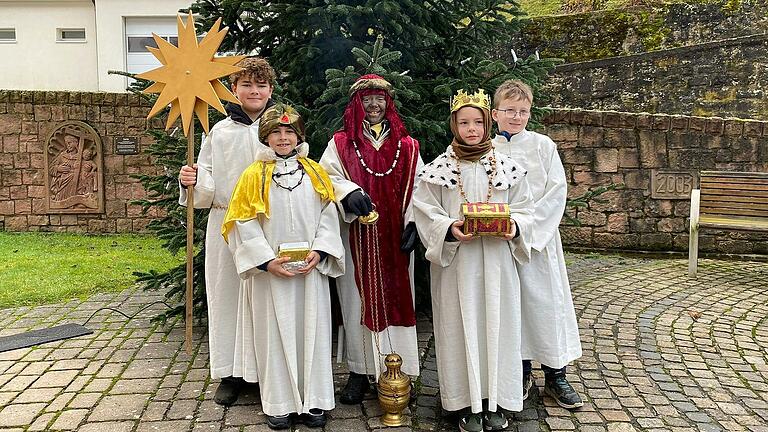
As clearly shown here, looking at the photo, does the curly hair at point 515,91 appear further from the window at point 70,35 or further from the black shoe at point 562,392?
the window at point 70,35

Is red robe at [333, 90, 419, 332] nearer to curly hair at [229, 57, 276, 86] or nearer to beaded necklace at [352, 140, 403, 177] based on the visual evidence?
beaded necklace at [352, 140, 403, 177]

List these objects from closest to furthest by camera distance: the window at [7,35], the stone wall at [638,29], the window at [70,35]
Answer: the stone wall at [638,29] < the window at [70,35] < the window at [7,35]

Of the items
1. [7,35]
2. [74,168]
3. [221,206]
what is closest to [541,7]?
[74,168]

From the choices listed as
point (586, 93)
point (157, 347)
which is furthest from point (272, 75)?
point (586, 93)

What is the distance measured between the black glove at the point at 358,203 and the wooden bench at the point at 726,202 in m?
5.43

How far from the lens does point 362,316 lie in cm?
376

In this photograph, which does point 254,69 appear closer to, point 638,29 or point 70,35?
point 638,29

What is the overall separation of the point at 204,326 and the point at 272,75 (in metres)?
2.48

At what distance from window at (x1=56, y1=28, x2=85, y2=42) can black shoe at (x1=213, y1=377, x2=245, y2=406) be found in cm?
1631

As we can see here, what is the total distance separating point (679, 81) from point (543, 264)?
8.56 m

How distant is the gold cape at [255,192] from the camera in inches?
133

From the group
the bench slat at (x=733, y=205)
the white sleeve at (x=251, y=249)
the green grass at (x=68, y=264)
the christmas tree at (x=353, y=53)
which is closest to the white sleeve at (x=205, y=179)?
the white sleeve at (x=251, y=249)

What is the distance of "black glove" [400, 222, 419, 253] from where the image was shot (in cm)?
361

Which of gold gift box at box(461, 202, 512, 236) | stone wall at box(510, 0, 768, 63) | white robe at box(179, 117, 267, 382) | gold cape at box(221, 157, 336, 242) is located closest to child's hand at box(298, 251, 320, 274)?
gold cape at box(221, 157, 336, 242)
